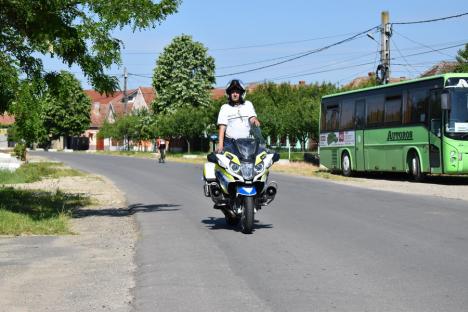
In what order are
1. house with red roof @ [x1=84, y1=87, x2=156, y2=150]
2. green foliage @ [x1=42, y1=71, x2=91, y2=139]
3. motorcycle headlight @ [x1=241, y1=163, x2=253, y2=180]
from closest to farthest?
motorcycle headlight @ [x1=241, y1=163, x2=253, y2=180] < green foliage @ [x1=42, y1=71, x2=91, y2=139] < house with red roof @ [x1=84, y1=87, x2=156, y2=150]

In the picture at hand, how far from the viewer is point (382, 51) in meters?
32.7

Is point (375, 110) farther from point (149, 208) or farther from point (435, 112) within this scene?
point (149, 208)

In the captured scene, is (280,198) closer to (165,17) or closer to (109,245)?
(165,17)

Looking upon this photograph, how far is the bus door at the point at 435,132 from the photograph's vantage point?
74.7 ft

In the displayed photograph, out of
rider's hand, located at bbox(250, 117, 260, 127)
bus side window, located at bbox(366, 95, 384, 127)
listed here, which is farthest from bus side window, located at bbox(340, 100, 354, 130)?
rider's hand, located at bbox(250, 117, 260, 127)

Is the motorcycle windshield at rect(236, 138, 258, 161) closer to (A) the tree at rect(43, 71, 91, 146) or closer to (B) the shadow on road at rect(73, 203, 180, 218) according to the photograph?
(B) the shadow on road at rect(73, 203, 180, 218)

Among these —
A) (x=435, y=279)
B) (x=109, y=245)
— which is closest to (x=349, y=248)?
(x=435, y=279)

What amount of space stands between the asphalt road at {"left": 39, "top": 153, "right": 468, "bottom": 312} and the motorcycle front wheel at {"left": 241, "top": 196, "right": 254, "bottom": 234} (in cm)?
17

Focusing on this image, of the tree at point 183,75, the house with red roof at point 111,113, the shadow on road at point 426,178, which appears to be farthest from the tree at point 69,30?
the house with red roof at point 111,113

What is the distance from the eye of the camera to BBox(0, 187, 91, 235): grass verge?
10719mm

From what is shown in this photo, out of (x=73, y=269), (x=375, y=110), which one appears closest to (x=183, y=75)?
(x=375, y=110)

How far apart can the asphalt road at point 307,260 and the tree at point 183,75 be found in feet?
201

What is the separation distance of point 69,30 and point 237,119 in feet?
11.2

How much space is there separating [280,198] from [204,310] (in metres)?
11.7
